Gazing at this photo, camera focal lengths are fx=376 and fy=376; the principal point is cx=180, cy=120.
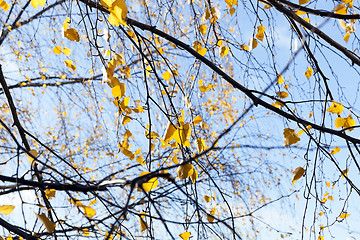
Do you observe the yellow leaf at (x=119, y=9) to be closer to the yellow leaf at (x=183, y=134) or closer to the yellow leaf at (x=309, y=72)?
the yellow leaf at (x=183, y=134)

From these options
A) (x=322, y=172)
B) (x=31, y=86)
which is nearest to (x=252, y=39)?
(x=322, y=172)

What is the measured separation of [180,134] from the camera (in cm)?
92

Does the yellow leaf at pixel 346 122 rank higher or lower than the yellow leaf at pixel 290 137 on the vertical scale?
higher

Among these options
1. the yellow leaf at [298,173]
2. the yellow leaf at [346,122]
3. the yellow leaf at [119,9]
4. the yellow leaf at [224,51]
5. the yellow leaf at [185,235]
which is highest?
the yellow leaf at [224,51]

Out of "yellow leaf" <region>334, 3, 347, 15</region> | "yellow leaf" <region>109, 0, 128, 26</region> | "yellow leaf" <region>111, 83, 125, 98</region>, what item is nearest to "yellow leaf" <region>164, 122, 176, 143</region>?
"yellow leaf" <region>111, 83, 125, 98</region>

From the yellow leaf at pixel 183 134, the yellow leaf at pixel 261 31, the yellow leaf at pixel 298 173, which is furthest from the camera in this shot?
the yellow leaf at pixel 261 31

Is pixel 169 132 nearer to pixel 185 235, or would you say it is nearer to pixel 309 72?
pixel 185 235

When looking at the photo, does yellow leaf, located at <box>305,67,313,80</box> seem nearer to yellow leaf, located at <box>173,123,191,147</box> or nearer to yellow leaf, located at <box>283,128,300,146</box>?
yellow leaf, located at <box>283,128,300,146</box>

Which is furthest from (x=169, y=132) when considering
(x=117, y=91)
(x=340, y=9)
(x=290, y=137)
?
(x=340, y=9)

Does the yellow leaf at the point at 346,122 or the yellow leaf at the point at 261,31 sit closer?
the yellow leaf at the point at 346,122

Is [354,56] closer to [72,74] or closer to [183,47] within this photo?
[183,47]

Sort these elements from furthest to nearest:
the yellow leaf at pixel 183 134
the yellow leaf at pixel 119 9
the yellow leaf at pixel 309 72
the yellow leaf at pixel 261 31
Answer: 1. the yellow leaf at pixel 309 72
2. the yellow leaf at pixel 261 31
3. the yellow leaf at pixel 183 134
4. the yellow leaf at pixel 119 9

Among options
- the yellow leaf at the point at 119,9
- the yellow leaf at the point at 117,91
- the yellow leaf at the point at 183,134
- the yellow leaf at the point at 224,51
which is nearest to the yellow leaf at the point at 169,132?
the yellow leaf at the point at 183,134

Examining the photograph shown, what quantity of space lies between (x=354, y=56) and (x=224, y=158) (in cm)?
129
